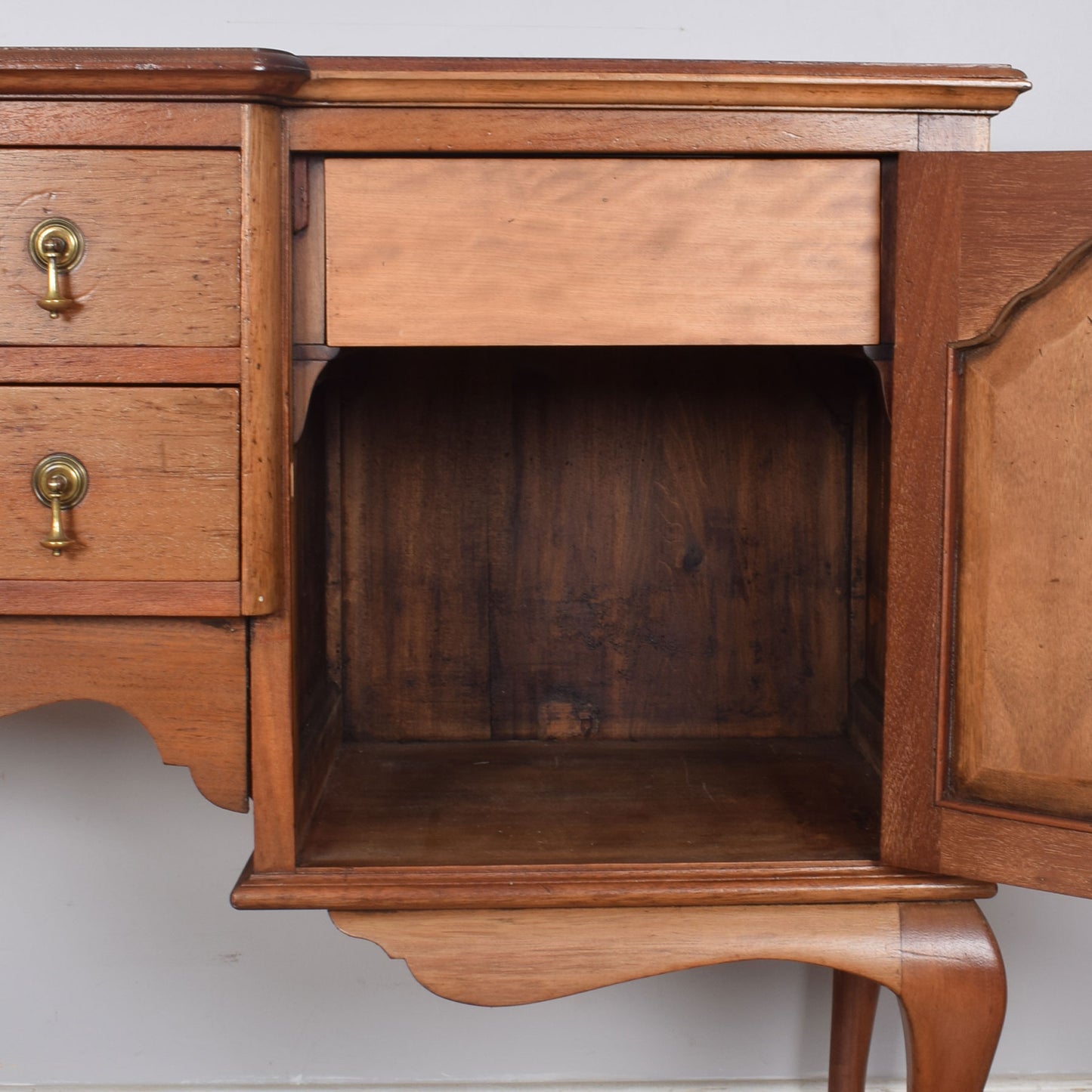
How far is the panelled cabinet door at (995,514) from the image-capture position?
2.66 feet

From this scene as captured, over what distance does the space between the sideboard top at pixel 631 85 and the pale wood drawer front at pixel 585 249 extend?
0.04 m

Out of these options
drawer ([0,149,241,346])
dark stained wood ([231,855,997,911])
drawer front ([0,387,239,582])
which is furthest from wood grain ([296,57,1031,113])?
dark stained wood ([231,855,997,911])

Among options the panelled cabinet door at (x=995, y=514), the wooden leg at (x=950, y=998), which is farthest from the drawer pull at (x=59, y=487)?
the wooden leg at (x=950, y=998)

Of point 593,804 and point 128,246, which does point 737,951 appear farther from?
point 128,246

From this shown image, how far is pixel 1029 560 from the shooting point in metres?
0.83

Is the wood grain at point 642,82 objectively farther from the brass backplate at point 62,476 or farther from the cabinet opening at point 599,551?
the cabinet opening at point 599,551

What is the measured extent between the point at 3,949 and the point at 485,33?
51.3 inches

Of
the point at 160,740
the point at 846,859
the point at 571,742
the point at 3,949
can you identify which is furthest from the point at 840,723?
the point at 3,949

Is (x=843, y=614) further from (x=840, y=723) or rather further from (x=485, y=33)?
(x=485, y=33)

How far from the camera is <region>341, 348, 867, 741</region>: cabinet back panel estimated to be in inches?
51.1

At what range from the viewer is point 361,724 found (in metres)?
1.31

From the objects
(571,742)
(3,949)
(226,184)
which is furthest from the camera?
(3,949)

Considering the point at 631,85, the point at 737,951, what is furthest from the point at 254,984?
the point at 631,85

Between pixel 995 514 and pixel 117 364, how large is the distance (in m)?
0.62
